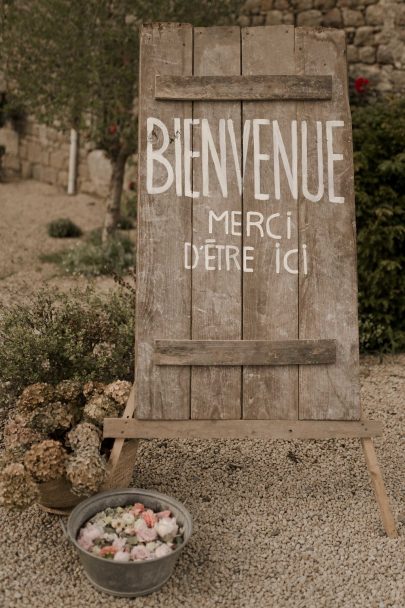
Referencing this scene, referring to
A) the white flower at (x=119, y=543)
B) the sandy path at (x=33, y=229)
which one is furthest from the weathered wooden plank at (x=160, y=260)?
the sandy path at (x=33, y=229)

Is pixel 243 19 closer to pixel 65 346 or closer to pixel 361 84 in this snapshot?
pixel 361 84

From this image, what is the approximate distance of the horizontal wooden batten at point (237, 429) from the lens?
2.90 m

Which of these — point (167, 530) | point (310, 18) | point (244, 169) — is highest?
point (310, 18)

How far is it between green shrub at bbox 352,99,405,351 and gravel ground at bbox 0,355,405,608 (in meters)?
1.46

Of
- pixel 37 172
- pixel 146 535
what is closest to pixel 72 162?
pixel 37 172

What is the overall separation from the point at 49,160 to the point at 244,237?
399 inches

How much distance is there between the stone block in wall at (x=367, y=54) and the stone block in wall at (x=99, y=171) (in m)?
4.17

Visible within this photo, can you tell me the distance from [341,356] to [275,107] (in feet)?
3.27

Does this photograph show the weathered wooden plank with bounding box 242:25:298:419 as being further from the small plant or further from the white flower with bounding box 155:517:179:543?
the small plant

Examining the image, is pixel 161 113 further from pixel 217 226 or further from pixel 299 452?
pixel 299 452


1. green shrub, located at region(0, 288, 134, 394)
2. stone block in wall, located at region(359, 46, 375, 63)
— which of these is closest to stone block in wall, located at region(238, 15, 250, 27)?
stone block in wall, located at region(359, 46, 375, 63)

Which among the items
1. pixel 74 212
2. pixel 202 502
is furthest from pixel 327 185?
pixel 74 212

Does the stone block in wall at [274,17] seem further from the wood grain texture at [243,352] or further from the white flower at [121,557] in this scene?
the white flower at [121,557]

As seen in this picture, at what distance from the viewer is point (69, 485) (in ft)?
9.84
